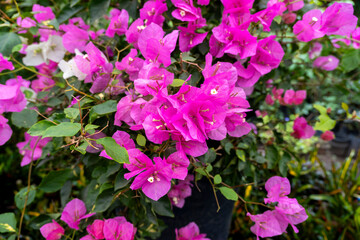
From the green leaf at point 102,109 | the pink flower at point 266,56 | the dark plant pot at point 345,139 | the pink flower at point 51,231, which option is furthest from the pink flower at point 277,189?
the dark plant pot at point 345,139

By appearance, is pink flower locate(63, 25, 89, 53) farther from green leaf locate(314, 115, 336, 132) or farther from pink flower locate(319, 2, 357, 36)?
green leaf locate(314, 115, 336, 132)

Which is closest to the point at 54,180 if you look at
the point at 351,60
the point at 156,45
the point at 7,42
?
the point at 7,42

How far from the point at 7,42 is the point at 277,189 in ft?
2.15

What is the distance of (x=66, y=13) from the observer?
712 mm

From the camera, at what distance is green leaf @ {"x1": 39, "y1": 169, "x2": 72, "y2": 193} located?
663mm

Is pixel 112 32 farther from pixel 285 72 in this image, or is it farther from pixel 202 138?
pixel 285 72

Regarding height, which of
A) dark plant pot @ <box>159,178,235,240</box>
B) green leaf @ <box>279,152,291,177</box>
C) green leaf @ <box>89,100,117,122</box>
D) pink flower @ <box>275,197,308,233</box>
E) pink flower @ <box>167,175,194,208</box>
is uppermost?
green leaf @ <box>89,100,117,122</box>

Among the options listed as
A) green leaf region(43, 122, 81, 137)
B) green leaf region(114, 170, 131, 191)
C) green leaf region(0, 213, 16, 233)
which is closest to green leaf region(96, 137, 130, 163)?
→ green leaf region(43, 122, 81, 137)

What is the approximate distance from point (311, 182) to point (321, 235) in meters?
0.36

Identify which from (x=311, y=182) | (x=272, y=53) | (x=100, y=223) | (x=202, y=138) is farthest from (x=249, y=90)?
(x=311, y=182)

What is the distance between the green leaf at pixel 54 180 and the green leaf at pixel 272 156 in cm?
52

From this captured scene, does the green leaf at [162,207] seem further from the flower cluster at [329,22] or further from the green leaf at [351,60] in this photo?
the green leaf at [351,60]

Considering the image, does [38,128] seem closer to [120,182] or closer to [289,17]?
[120,182]

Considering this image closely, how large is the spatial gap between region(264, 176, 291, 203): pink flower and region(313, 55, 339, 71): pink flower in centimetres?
55
